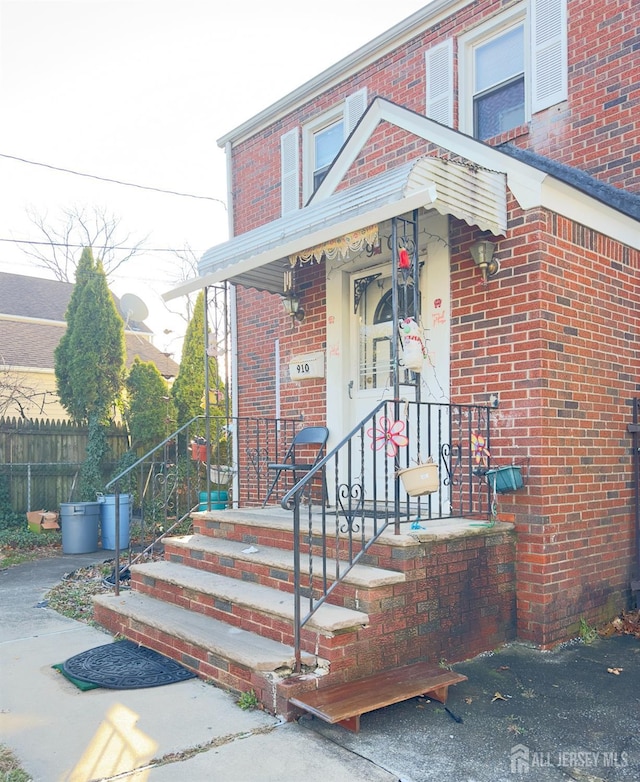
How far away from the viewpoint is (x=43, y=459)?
32.2ft

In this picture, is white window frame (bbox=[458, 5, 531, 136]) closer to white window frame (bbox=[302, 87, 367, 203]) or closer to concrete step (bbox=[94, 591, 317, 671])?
white window frame (bbox=[302, 87, 367, 203])

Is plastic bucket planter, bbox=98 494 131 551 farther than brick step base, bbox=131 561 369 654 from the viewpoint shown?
Yes

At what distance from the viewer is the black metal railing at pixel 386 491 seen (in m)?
3.49

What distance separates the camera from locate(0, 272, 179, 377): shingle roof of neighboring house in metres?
16.3

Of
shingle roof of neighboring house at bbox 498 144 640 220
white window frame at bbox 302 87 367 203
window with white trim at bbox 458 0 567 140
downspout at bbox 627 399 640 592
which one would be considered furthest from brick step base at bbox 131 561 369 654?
window with white trim at bbox 458 0 567 140

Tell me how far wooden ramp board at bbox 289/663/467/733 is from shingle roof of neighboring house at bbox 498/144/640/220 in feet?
11.8

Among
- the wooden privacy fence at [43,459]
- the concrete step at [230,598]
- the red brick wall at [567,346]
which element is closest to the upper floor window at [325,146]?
the red brick wall at [567,346]

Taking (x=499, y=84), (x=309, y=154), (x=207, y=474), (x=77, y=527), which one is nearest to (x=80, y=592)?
(x=207, y=474)

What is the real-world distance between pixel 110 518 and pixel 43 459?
195 centimetres

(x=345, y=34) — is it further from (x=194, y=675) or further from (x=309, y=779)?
(x=309, y=779)

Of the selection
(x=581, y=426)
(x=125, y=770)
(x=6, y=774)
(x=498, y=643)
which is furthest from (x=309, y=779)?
(x=581, y=426)

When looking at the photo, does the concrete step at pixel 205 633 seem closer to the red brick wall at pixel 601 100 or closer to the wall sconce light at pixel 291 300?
the wall sconce light at pixel 291 300

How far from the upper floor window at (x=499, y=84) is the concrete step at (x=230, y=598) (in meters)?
5.07

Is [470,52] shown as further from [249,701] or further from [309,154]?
[249,701]
